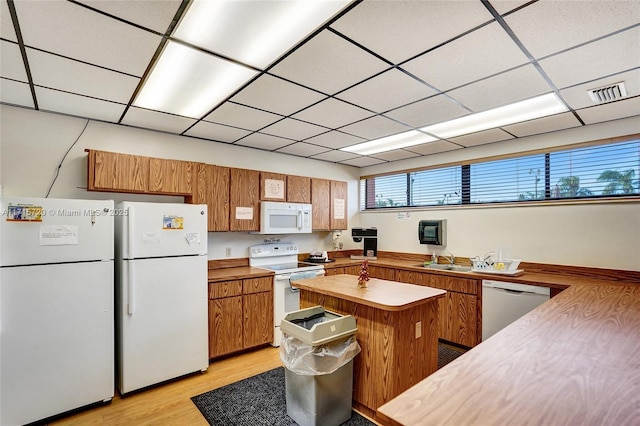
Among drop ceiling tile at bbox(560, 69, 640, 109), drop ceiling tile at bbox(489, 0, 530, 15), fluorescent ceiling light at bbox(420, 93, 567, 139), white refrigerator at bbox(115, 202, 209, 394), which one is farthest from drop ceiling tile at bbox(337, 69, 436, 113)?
white refrigerator at bbox(115, 202, 209, 394)

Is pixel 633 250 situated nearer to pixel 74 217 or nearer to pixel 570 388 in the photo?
pixel 570 388

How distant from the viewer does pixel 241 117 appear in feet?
10.0

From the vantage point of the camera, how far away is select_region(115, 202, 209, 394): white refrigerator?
2.67m

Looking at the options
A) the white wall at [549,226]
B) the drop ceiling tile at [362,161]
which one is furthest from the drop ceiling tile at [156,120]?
the white wall at [549,226]

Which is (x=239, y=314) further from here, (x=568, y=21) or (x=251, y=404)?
(x=568, y=21)

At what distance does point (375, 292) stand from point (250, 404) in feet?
4.46

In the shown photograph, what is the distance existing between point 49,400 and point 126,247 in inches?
47.4

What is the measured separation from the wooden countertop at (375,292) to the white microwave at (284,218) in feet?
4.41

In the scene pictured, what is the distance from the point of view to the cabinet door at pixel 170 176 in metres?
3.16

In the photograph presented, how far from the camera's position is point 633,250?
3.02 meters

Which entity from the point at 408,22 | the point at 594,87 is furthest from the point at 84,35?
the point at 594,87

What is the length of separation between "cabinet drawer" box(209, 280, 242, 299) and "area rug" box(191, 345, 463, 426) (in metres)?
0.86

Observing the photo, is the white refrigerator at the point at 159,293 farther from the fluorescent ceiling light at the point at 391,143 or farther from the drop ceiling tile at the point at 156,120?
the fluorescent ceiling light at the point at 391,143

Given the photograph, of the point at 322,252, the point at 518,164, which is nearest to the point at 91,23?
the point at 322,252
